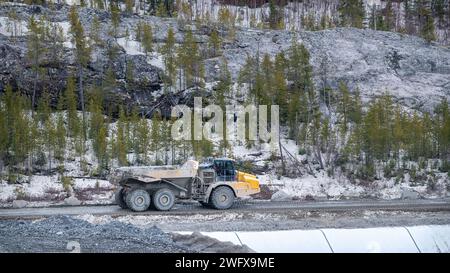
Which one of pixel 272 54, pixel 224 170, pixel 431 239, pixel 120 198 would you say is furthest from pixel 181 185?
pixel 272 54

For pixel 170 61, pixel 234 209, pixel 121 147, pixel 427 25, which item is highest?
pixel 427 25

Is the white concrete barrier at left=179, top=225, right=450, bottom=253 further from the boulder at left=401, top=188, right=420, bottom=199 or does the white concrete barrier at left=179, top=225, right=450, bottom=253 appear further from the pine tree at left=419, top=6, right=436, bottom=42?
the pine tree at left=419, top=6, right=436, bottom=42

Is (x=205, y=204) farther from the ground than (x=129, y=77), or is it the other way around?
(x=129, y=77)

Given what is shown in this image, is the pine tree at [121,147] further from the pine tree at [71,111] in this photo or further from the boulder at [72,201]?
the boulder at [72,201]

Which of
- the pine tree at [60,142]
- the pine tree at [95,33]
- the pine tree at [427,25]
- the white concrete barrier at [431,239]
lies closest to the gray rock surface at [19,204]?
the pine tree at [60,142]

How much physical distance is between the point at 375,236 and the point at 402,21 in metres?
64.0

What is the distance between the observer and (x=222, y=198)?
20797 mm

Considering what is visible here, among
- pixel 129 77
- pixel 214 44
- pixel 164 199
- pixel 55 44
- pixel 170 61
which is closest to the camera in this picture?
pixel 164 199

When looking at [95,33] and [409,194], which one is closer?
[409,194]

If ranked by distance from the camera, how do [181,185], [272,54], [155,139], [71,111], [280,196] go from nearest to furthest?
[181,185] < [280,196] < [155,139] < [71,111] < [272,54]

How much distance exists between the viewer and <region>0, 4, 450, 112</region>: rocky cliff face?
38531 mm

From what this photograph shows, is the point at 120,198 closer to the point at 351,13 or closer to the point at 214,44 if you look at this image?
the point at 214,44

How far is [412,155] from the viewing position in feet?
108

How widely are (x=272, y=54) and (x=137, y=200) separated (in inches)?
1062
